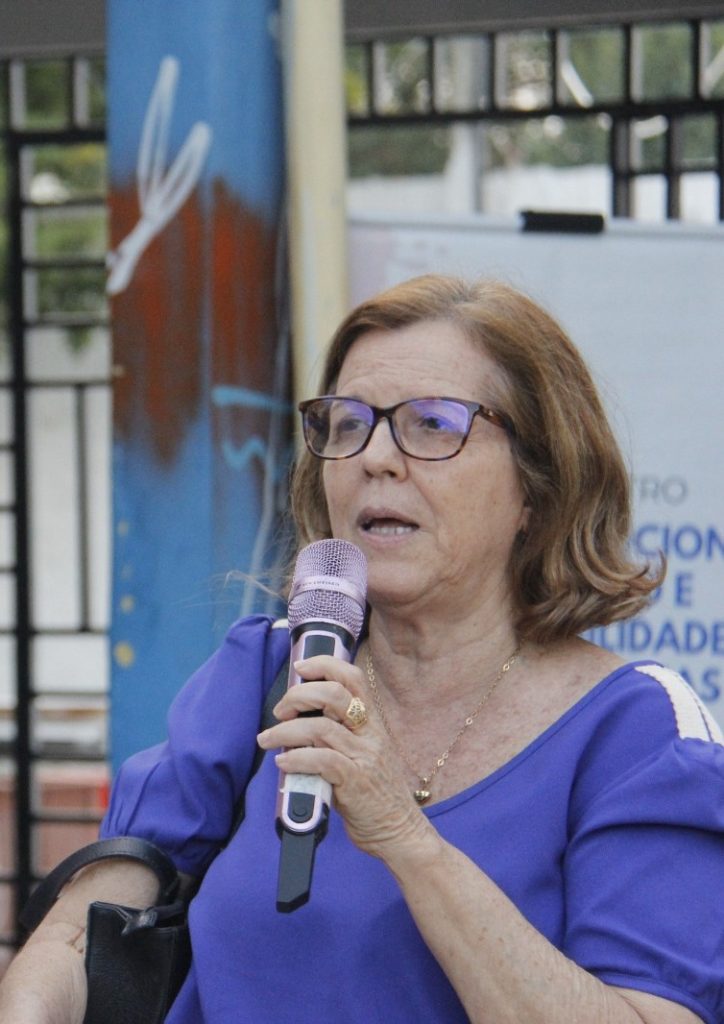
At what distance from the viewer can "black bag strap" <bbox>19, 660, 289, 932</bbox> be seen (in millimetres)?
2109

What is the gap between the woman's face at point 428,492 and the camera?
Result: 205 centimetres

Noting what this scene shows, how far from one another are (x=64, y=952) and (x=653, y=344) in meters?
1.92

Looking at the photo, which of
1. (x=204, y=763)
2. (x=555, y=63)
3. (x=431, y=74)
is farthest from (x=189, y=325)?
(x=555, y=63)

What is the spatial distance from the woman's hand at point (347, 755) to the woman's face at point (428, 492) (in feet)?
1.20

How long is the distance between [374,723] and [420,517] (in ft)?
1.33

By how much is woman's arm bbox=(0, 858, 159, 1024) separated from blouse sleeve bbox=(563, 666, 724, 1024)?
66 cm

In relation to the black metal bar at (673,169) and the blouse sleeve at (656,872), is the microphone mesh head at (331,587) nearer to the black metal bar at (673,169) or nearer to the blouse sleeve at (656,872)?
the blouse sleeve at (656,872)

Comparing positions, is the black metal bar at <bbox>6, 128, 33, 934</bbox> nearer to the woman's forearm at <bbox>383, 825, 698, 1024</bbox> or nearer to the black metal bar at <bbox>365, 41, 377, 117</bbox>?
the black metal bar at <bbox>365, 41, 377, 117</bbox>

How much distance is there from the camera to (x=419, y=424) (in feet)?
6.81

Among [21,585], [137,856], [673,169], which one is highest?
[673,169]

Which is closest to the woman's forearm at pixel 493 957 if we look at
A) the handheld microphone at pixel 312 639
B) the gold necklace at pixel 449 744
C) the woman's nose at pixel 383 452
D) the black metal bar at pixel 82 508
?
the handheld microphone at pixel 312 639

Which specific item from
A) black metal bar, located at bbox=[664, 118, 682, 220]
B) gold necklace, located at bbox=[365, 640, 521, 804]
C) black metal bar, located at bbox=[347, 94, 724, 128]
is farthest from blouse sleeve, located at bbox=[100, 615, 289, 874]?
black metal bar, located at bbox=[664, 118, 682, 220]

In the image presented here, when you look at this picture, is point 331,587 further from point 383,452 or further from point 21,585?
point 21,585

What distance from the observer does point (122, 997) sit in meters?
2.08
